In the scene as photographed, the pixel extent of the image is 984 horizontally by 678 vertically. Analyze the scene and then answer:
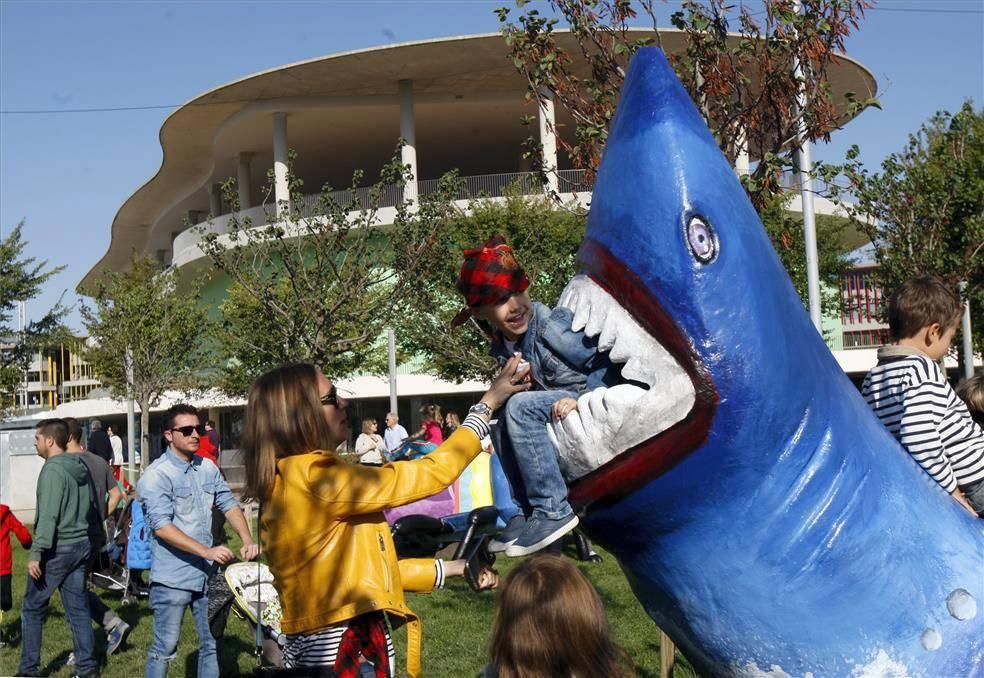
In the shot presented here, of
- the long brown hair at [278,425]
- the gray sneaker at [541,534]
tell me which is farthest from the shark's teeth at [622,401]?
the long brown hair at [278,425]

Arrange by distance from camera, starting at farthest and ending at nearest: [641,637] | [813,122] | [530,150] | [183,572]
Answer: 1. [641,637]
2. [530,150]
3. [183,572]
4. [813,122]

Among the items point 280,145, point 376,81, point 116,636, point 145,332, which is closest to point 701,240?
point 116,636

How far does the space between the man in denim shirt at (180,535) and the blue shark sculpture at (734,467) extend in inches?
150

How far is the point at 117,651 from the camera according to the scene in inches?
323

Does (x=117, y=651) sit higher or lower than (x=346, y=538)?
lower

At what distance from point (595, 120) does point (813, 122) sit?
118 cm

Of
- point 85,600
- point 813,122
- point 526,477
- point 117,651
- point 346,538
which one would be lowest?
point 117,651

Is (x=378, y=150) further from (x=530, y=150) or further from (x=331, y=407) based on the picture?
(x=331, y=407)

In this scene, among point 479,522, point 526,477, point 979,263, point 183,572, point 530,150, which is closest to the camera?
point 526,477

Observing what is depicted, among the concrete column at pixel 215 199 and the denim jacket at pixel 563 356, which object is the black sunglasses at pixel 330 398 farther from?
the concrete column at pixel 215 199

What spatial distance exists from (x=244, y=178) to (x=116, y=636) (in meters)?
31.3

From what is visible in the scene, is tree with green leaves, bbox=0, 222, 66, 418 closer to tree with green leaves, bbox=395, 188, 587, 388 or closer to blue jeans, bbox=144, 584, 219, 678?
tree with green leaves, bbox=395, 188, 587, 388

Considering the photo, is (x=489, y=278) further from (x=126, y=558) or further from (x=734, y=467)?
(x=126, y=558)

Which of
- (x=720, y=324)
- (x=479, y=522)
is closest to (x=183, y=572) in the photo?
(x=720, y=324)
